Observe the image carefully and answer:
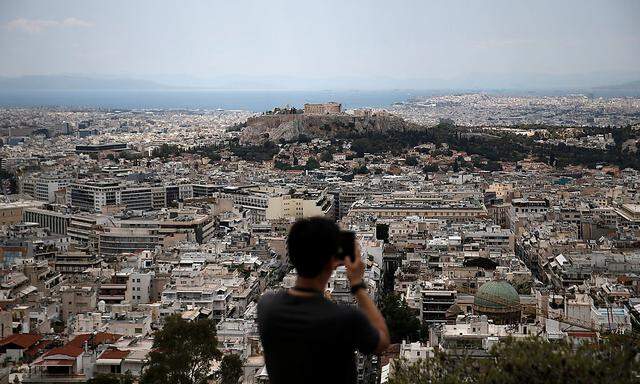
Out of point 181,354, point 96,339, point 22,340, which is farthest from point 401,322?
point 22,340

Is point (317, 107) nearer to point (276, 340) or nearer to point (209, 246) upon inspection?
point (209, 246)

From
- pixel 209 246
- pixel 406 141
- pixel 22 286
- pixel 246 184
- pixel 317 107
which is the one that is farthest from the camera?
pixel 317 107

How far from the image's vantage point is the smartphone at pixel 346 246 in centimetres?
288

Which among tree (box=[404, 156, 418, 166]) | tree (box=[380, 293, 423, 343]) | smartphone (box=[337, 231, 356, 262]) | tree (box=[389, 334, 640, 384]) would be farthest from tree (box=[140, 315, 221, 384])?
tree (box=[404, 156, 418, 166])

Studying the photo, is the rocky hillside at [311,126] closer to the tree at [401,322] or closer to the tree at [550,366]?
the tree at [401,322]

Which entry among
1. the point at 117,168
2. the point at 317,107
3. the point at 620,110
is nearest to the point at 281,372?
the point at 117,168

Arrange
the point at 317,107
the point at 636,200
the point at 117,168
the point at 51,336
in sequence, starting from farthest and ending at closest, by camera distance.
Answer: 1. the point at 317,107
2. the point at 117,168
3. the point at 636,200
4. the point at 51,336

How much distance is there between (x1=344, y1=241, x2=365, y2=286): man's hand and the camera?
2906 mm

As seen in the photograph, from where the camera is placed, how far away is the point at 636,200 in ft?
104

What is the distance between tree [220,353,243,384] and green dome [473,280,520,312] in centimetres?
509

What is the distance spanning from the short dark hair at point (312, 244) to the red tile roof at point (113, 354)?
1034 cm

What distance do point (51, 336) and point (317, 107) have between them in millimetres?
A: 46229

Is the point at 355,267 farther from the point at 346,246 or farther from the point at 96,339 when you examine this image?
the point at 96,339

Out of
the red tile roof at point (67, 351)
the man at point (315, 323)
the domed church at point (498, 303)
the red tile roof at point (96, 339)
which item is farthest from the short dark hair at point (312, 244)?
the domed church at point (498, 303)
